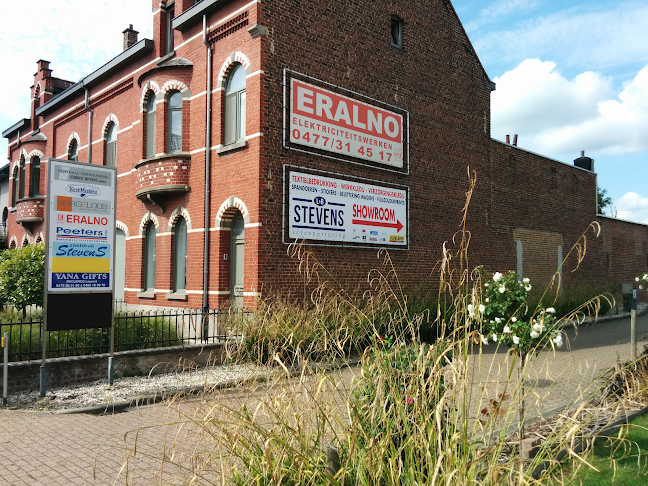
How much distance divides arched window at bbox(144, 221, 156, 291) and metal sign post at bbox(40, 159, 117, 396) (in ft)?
25.6

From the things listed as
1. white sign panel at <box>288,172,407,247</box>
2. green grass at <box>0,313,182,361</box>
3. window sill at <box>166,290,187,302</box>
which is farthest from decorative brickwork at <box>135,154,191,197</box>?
green grass at <box>0,313,182,361</box>

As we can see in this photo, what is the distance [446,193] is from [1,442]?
1444 cm

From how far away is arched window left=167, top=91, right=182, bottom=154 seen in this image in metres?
16.3

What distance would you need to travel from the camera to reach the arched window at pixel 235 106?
567 inches

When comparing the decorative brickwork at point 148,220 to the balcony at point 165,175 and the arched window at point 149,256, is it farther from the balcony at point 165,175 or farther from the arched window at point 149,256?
the balcony at point 165,175

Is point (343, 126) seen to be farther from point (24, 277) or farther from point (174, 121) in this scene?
point (24, 277)

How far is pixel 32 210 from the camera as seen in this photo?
24.3 metres

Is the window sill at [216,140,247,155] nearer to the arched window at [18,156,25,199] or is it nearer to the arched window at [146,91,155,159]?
the arched window at [146,91,155,159]

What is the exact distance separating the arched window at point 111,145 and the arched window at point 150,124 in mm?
2988

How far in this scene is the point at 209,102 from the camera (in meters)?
15.0

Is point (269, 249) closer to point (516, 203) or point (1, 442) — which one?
point (1, 442)

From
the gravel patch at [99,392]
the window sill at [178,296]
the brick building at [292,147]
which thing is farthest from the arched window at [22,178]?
the gravel patch at [99,392]

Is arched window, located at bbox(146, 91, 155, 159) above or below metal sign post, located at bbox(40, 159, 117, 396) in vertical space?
above

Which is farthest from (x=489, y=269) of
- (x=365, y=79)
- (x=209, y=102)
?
(x=209, y=102)
